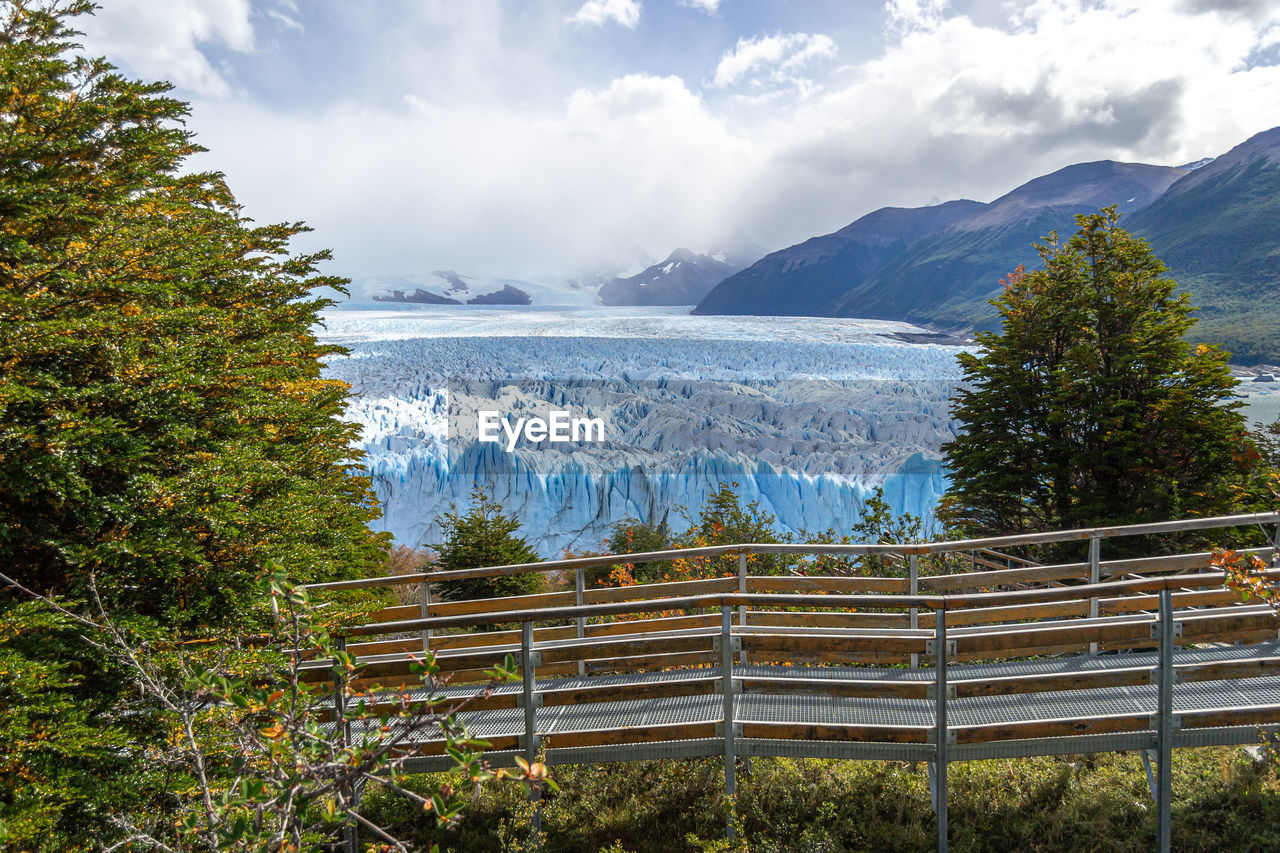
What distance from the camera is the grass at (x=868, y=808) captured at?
11.2 feet

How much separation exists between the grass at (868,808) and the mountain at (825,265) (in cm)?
4317

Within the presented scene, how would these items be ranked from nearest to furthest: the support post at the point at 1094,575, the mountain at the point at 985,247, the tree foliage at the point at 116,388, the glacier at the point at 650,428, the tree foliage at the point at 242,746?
the tree foliage at the point at 242,746 → the tree foliage at the point at 116,388 → the support post at the point at 1094,575 → the glacier at the point at 650,428 → the mountain at the point at 985,247

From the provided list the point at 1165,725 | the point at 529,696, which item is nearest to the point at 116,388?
the point at 529,696

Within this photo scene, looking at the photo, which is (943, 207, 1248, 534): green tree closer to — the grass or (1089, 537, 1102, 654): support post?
(1089, 537, 1102, 654): support post

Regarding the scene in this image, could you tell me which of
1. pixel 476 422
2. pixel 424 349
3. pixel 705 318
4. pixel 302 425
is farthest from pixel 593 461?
pixel 302 425

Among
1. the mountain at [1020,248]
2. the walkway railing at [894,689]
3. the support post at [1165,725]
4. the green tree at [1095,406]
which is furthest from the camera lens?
the mountain at [1020,248]

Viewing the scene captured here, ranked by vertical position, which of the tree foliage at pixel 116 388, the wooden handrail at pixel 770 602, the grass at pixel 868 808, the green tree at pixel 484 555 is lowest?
the green tree at pixel 484 555

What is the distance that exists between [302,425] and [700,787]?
5.76 meters

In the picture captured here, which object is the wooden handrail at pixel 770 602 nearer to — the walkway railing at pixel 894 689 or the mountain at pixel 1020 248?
the walkway railing at pixel 894 689

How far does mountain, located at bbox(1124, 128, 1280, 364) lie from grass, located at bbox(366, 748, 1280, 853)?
3279cm

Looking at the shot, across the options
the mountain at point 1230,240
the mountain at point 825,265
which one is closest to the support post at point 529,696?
the mountain at point 1230,240

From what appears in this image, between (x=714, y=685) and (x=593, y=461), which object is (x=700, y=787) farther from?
(x=593, y=461)

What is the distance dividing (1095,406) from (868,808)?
9.95m

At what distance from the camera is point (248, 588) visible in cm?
456
